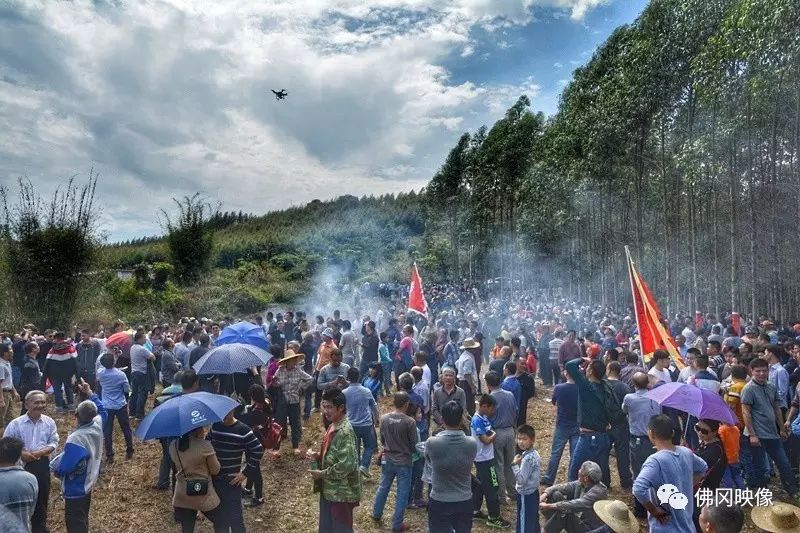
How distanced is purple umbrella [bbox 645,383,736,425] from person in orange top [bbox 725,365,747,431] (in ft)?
5.89

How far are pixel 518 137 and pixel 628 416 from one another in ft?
133

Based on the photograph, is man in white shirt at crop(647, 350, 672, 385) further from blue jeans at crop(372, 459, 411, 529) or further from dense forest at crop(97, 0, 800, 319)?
dense forest at crop(97, 0, 800, 319)

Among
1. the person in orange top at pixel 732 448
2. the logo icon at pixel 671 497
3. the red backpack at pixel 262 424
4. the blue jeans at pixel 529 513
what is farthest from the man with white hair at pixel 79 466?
the person in orange top at pixel 732 448

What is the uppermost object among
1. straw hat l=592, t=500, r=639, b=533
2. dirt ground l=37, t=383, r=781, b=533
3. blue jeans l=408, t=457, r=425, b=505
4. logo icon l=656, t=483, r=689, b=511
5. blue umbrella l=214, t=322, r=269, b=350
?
blue umbrella l=214, t=322, r=269, b=350

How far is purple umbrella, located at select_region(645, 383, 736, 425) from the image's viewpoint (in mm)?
5918

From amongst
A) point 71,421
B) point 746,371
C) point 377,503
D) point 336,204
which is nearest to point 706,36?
point 746,371

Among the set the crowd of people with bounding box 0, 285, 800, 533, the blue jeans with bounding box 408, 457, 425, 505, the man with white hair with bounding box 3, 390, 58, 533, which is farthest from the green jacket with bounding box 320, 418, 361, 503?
the man with white hair with bounding box 3, 390, 58, 533

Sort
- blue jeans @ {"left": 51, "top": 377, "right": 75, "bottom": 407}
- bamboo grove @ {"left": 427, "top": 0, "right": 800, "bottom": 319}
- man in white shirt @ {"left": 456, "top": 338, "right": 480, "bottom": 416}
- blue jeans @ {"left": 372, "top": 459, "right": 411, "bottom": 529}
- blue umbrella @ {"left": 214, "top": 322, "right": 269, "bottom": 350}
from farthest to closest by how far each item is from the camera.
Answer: bamboo grove @ {"left": 427, "top": 0, "right": 800, "bottom": 319}, blue jeans @ {"left": 51, "top": 377, "right": 75, "bottom": 407}, blue umbrella @ {"left": 214, "top": 322, "right": 269, "bottom": 350}, man in white shirt @ {"left": 456, "top": 338, "right": 480, "bottom": 416}, blue jeans @ {"left": 372, "top": 459, "right": 411, "bottom": 529}

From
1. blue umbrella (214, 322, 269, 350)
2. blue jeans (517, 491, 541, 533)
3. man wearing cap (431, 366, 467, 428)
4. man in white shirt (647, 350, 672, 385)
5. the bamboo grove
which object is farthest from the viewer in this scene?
the bamboo grove

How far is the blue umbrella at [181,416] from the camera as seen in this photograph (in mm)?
5422

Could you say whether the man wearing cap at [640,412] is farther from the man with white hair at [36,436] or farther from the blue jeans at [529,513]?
the man with white hair at [36,436]

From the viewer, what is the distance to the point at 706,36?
24047 millimetres

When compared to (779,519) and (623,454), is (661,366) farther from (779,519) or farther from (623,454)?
(779,519)

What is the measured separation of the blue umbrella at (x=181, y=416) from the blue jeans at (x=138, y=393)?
6.58 meters
